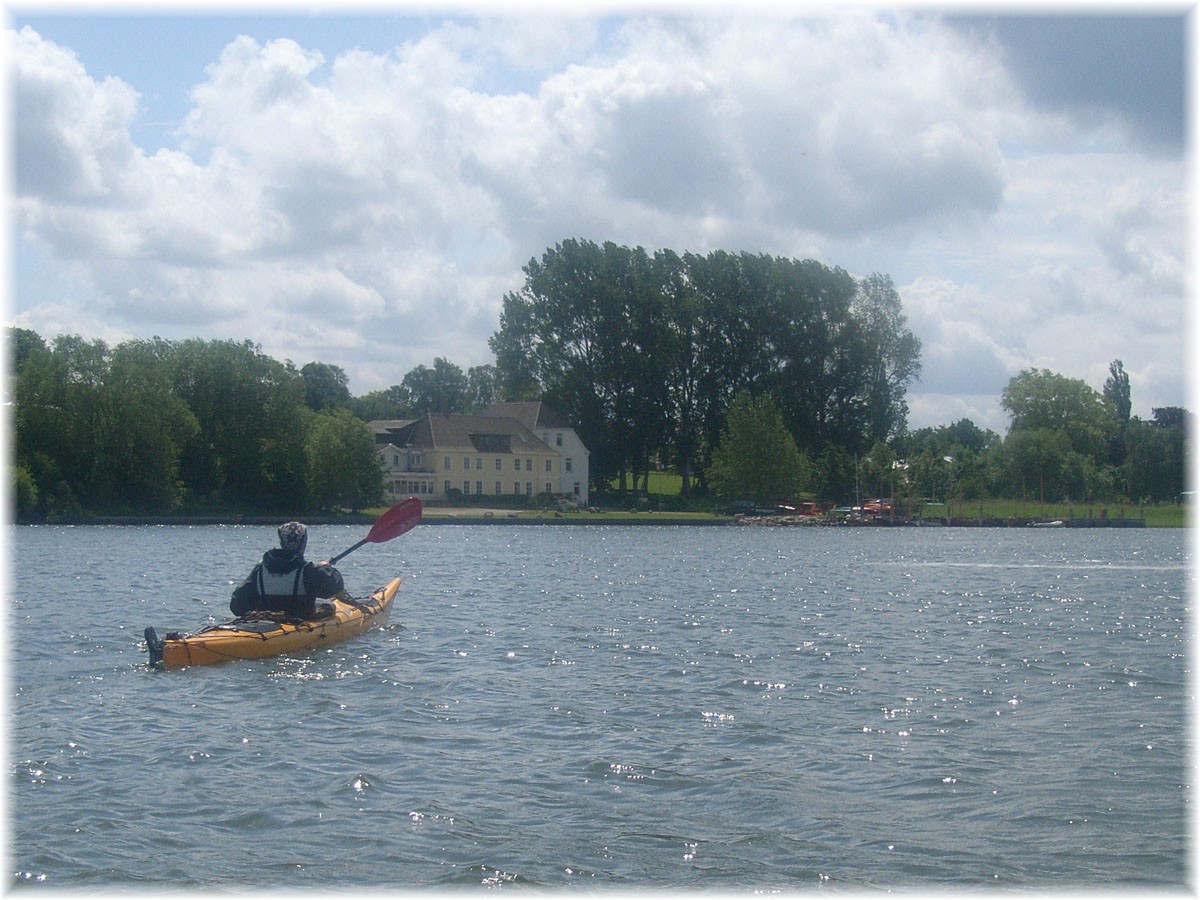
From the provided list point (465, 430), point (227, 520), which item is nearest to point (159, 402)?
point (227, 520)

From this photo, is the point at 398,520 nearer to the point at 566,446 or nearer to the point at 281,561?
the point at 281,561

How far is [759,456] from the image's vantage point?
7375cm

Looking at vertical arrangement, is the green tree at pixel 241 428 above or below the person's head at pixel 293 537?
above

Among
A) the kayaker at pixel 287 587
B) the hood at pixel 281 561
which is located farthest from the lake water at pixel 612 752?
the hood at pixel 281 561

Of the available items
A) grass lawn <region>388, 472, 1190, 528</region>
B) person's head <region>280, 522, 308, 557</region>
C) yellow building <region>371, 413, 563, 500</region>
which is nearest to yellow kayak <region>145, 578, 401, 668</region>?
person's head <region>280, 522, 308, 557</region>

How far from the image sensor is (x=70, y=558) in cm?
3491

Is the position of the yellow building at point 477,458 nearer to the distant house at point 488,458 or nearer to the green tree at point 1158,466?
the distant house at point 488,458

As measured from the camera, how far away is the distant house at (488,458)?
84.3 metres

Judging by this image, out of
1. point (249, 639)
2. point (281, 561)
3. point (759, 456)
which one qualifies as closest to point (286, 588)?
point (281, 561)

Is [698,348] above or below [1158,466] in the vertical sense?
above

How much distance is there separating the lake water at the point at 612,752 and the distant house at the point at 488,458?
61.7m

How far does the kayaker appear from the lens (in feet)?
49.5

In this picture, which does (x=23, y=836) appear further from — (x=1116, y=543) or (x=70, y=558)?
(x=1116, y=543)

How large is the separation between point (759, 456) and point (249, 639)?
61056 mm
